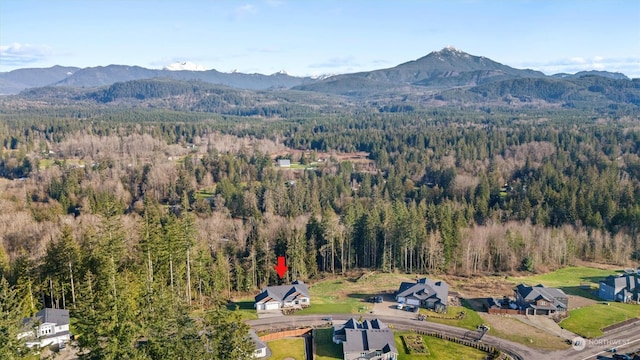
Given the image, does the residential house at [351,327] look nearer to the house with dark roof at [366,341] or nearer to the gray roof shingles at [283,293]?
the house with dark roof at [366,341]

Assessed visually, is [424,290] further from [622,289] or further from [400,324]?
[622,289]

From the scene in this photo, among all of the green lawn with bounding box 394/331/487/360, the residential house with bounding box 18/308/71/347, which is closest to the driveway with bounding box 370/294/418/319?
the green lawn with bounding box 394/331/487/360

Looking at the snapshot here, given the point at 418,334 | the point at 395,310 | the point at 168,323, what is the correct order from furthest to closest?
the point at 395,310, the point at 418,334, the point at 168,323

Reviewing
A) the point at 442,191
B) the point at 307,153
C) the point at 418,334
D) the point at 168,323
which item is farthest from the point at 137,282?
the point at 307,153

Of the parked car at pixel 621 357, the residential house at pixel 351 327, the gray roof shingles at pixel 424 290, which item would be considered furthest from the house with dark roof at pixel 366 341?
the parked car at pixel 621 357

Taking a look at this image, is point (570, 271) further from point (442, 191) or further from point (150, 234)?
point (150, 234)

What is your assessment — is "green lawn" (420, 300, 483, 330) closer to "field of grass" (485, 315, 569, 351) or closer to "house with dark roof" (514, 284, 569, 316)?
"field of grass" (485, 315, 569, 351)

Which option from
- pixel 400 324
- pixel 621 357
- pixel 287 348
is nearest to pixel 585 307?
pixel 621 357
